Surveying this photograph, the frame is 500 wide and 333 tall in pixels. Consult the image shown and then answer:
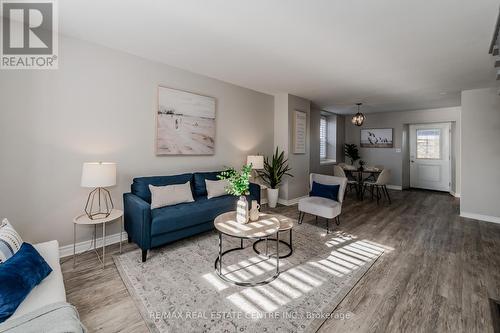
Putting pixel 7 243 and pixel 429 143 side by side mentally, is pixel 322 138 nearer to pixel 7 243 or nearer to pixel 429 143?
pixel 429 143

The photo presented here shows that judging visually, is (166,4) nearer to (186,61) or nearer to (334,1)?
(186,61)

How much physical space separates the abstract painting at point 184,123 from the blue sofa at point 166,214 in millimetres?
508

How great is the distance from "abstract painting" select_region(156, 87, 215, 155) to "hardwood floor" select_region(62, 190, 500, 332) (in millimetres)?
1593

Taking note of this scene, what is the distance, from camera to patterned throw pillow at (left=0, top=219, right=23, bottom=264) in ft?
4.73

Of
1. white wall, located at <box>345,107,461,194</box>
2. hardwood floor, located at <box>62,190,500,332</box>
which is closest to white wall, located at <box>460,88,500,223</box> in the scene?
hardwood floor, located at <box>62,190,500,332</box>

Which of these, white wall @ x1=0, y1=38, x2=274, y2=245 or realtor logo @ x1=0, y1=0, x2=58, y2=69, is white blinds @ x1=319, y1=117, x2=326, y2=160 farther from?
realtor logo @ x1=0, y1=0, x2=58, y2=69

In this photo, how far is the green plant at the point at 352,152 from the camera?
7.51 metres

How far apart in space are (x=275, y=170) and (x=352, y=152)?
4138 mm

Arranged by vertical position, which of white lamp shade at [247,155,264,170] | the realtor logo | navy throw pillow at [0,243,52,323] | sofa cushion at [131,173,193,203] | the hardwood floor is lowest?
the hardwood floor

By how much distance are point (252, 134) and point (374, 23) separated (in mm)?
2932


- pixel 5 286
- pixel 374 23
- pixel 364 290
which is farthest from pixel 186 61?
pixel 364 290

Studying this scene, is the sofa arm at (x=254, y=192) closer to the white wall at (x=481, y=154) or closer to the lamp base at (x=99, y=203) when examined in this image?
the lamp base at (x=99, y=203)

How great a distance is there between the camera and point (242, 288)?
2029 millimetres

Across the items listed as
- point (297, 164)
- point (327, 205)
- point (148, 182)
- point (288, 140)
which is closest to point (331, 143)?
point (297, 164)
